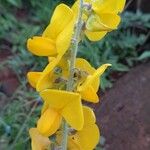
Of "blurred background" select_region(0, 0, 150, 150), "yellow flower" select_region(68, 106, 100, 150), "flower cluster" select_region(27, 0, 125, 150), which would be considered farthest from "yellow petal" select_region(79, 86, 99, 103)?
"blurred background" select_region(0, 0, 150, 150)

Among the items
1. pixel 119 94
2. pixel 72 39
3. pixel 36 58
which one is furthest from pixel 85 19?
pixel 36 58

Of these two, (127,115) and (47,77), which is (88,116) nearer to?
(47,77)

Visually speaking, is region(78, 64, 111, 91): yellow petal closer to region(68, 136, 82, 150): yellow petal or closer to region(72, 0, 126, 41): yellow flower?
region(72, 0, 126, 41): yellow flower

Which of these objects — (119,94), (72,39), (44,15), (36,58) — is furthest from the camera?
(44,15)

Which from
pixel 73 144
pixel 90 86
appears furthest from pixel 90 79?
pixel 73 144

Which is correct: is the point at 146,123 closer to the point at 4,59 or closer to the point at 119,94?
the point at 119,94

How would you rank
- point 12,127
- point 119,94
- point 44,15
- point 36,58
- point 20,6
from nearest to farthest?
point 12,127 → point 119,94 → point 36,58 → point 44,15 → point 20,6
